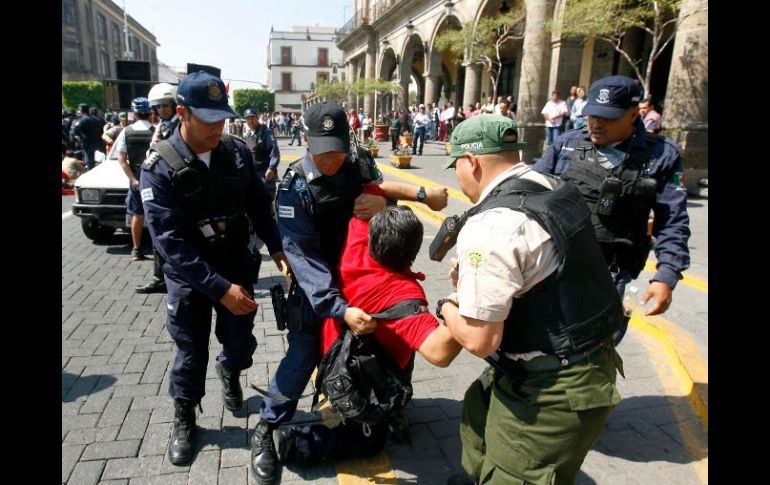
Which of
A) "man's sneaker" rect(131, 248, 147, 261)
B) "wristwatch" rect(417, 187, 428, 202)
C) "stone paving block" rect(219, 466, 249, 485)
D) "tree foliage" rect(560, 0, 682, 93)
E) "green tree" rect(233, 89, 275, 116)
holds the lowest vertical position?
"stone paving block" rect(219, 466, 249, 485)

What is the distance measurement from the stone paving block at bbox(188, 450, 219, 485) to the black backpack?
2.88 ft

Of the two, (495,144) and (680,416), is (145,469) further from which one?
(680,416)

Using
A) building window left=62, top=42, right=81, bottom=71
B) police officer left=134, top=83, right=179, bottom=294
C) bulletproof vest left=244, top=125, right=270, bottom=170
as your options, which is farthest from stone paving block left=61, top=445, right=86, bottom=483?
building window left=62, top=42, right=81, bottom=71

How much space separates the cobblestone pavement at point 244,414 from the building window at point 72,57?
5708 centimetres

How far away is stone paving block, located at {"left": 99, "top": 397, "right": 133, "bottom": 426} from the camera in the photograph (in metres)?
2.98

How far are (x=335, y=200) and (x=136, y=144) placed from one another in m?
4.51

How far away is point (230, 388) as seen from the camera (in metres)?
3.04

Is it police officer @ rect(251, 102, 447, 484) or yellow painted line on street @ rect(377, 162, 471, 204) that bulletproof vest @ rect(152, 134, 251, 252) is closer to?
police officer @ rect(251, 102, 447, 484)

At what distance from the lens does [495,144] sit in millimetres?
1728

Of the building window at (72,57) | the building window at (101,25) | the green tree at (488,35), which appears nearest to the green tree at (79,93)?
the building window at (72,57)

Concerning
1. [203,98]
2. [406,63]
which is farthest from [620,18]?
[406,63]
